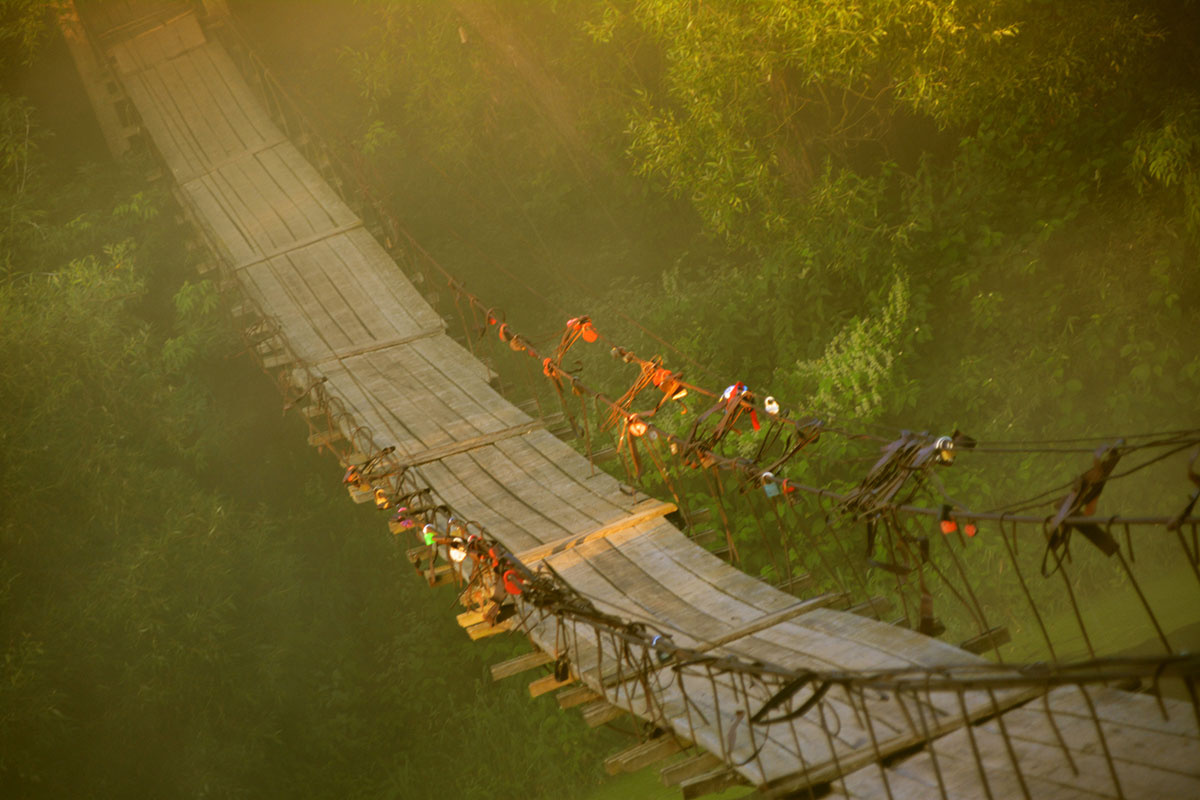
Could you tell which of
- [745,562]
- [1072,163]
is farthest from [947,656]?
[1072,163]

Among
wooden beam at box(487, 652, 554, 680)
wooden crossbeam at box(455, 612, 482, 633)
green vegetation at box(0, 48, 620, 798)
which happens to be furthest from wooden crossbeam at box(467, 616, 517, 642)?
green vegetation at box(0, 48, 620, 798)

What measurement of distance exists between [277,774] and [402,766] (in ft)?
2.73

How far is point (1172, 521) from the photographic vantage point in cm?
265

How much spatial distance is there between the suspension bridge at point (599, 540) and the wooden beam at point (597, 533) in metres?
0.01

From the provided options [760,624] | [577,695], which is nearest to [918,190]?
[760,624]

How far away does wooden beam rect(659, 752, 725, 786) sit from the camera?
3484 mm

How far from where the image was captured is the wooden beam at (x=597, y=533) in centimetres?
506

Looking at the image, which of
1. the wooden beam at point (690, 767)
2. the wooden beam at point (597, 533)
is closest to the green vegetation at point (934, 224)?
the wooden beam at point (597, 533)

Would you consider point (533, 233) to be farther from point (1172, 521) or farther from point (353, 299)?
point (1172, 521)

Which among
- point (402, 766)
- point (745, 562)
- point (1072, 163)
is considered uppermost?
point (1072, 163)

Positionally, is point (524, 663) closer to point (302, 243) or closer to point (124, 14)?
point (302, 243)

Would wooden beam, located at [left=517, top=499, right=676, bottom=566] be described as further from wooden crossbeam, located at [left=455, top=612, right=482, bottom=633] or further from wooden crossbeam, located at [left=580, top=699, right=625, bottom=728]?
wooden crossbeam, located at [left=580, top=699, right=625, bottom=728]

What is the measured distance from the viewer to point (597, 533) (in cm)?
517

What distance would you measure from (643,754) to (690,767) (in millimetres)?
250
